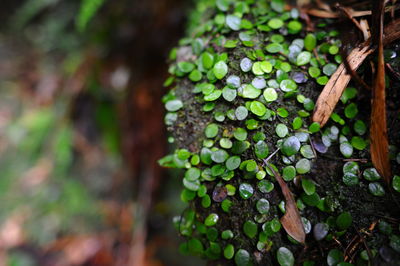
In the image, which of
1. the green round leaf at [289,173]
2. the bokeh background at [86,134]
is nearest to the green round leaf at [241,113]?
the green round leaf at [289,173]

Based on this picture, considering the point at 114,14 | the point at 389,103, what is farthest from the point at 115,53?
the point at 389,103

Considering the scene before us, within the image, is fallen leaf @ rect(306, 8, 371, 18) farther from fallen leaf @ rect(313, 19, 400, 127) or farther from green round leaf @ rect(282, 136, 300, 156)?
green round leaf @ rect(282, 136, 300, 156)

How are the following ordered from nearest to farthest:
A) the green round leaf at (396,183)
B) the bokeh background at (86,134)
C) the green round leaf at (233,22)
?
the green round leaf at (396,183) → the green round leaf at (233,22) → the bokeh background at (86,134)

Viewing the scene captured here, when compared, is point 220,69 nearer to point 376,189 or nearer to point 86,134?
point 376,189

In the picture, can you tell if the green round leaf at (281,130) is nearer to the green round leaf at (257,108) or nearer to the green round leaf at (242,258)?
the green round leaf at (257,108)

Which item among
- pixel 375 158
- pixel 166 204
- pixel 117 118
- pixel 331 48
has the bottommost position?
pixel 166 204

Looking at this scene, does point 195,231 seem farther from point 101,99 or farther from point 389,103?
point 101,99
